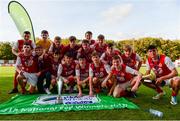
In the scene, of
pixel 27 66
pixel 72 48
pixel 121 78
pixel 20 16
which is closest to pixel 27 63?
pixel 27 66

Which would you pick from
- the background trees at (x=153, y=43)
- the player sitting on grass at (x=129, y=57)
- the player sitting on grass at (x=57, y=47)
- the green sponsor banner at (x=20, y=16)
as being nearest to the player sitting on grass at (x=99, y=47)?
the player sitting on grass at (x=129, y=57)

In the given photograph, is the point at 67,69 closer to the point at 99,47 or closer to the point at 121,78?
the point at 99,47

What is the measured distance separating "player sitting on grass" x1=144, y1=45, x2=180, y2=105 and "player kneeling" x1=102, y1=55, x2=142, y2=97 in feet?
1.56

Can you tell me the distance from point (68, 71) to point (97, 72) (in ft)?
2.74

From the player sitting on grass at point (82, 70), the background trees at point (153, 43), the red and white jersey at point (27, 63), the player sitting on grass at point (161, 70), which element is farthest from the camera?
the background trees at point (153, 43)

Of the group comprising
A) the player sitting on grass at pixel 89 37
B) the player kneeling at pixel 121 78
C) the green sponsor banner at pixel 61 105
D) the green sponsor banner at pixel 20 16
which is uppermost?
the green sponsor banner at pixel 20 16

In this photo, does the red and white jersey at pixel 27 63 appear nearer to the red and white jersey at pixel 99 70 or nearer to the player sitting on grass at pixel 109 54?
the red and white jersey at pixel 99 70

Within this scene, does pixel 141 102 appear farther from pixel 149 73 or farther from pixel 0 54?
pixel 0 54

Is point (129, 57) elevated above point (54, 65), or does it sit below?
above

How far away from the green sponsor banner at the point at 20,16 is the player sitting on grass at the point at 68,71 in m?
4.82

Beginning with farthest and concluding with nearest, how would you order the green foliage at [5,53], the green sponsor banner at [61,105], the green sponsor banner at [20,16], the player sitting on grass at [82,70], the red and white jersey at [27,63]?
the green foliage at [5,53] < the green sponsor banner at [20,16] < the red and white jersey at [27,63] < the player sitting on grass at [82,70] < the green sponsor banner at [61,105]

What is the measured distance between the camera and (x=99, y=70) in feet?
26.7

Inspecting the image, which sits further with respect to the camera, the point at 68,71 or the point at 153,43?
the point at 153,43

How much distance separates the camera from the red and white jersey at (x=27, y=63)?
8375 millimetres
